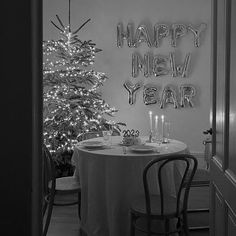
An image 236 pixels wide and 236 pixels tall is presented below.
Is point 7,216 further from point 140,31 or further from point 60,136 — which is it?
point 140,31

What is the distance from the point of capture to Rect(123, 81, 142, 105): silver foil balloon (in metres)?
5.11

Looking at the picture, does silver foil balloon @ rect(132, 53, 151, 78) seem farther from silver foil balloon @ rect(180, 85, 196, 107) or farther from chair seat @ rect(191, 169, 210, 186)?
chair seat @ rect(191, 169, 210, 186)

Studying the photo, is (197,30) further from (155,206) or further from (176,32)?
(155,206)

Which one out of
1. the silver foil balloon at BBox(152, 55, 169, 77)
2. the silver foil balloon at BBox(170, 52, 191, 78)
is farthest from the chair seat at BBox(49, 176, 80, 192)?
the silver foil balloon at BBox(170, 52, 191, 78)

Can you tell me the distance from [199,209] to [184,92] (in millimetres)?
1908

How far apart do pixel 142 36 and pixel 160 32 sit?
0.86ft

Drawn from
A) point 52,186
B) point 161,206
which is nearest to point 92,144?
point 52,186

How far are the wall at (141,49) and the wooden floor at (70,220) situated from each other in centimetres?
121

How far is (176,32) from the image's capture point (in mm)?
5035

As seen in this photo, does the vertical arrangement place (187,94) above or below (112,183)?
above

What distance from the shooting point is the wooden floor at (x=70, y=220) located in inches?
127

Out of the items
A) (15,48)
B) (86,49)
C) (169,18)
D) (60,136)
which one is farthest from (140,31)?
(15,48)

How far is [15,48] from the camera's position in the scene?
2.32 ft

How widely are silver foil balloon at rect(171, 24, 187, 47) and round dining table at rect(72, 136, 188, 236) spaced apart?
2.37 m
